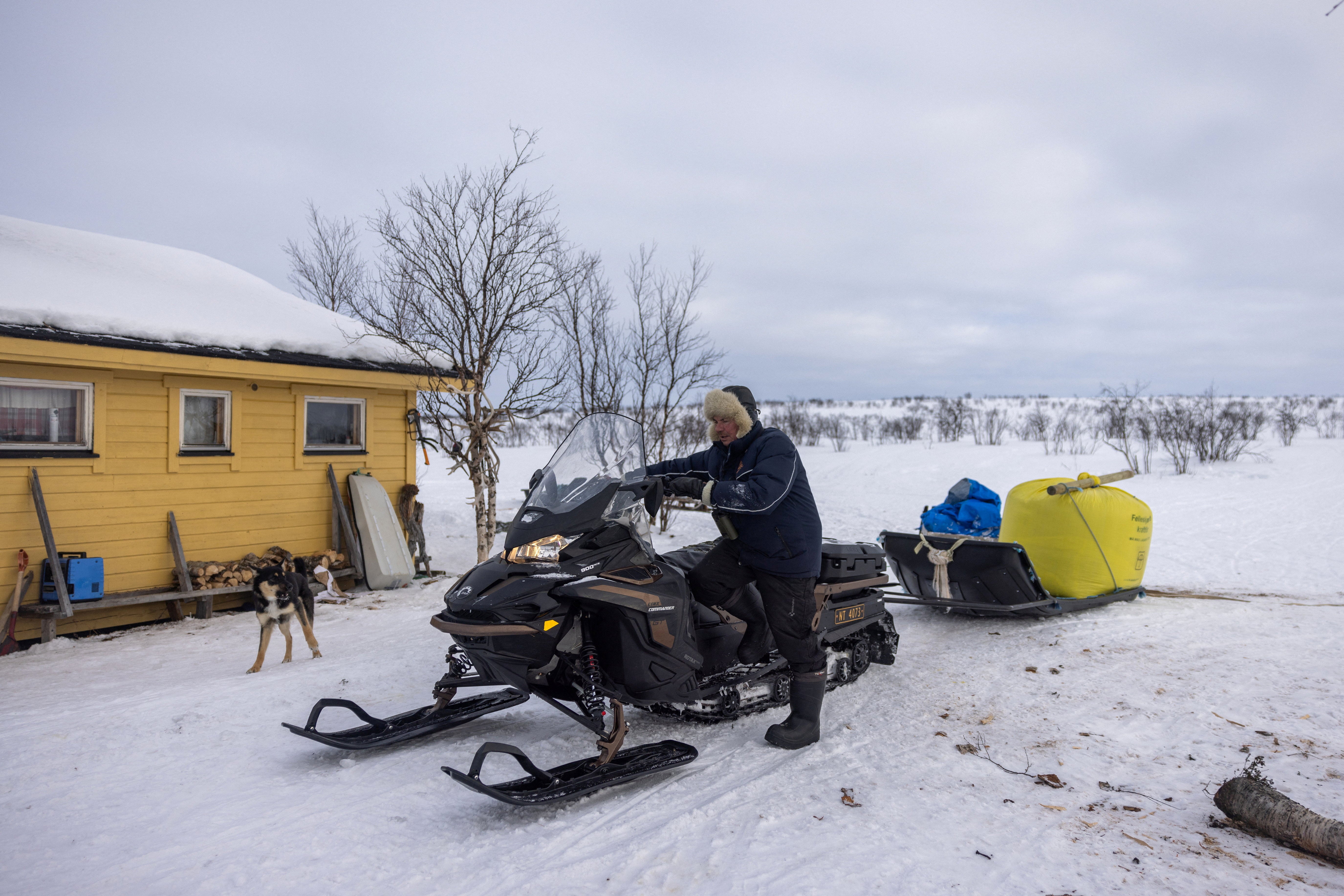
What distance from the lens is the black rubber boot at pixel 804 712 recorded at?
3869 millimetres

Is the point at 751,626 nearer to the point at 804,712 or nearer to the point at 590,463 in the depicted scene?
the point at 804,712

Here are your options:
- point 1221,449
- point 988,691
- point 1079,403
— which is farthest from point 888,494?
point 1079,403

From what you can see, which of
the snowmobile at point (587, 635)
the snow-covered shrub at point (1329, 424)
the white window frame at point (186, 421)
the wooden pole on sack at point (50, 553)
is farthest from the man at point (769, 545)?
the snow-covered shrub at point (1329, 424)

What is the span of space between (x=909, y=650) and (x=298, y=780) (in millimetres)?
4349

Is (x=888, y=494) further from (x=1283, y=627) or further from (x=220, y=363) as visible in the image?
(x=220, y=363)

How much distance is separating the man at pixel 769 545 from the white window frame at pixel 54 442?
20.0 ft

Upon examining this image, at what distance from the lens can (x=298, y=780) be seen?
3416 millimetres

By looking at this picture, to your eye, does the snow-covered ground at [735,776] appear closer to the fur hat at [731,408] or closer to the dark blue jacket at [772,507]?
the dark blue jacket at [772,507]

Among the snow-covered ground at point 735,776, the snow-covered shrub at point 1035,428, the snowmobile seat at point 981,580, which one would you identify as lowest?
the snow-covered ground at point 735,776

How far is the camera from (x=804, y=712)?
3916 mm

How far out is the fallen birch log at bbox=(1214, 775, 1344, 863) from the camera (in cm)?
262

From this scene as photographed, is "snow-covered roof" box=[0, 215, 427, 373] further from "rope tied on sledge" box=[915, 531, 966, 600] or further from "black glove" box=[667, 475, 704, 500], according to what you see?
"rope tied on sledge" box=[915, 531, 966, 600]

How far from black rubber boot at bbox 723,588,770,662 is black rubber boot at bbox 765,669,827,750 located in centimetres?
32

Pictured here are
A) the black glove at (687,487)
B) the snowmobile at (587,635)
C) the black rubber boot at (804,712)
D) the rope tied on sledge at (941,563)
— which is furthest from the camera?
the rope tied on sledge at (941,563)
